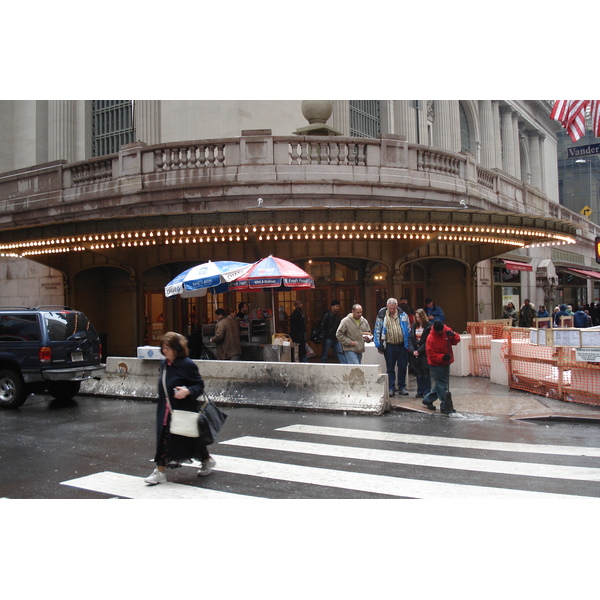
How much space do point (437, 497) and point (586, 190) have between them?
2357 inches

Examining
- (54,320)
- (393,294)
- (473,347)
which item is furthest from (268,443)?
(393,294)

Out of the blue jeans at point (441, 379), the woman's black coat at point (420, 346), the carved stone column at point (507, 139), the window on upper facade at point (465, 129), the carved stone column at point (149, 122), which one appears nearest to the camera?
the blue jeans at point (441, 379)

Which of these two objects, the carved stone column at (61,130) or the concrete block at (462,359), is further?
the carved stone column at (61,130)

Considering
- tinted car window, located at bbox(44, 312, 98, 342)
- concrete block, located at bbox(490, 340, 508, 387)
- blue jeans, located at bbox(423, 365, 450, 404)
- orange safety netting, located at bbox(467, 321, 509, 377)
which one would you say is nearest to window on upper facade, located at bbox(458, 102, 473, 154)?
orange safety netting, located at bbox(467, 321, 509, 377)

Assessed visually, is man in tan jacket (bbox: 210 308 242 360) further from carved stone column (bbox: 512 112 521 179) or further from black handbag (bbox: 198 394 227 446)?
carved stone column (bbox: 512 112 521 179)

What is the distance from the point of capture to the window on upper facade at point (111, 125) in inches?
953

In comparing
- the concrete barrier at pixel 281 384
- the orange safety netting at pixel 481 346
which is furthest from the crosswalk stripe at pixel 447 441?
the orange safety netting at pixel 481 346

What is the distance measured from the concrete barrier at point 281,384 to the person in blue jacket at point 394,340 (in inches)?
20.8

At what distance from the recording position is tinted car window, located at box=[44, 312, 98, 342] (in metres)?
11.8

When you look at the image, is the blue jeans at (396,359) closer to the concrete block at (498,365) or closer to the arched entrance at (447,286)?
the concrete block at (498,365)

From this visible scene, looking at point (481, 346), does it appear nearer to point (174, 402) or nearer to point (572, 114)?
point (572, 114)

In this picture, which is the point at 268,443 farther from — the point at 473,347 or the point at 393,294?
the point at 393,294

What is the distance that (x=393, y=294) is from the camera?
17.1 metres

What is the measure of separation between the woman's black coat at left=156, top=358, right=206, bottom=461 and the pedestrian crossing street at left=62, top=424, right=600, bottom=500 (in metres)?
0.36
